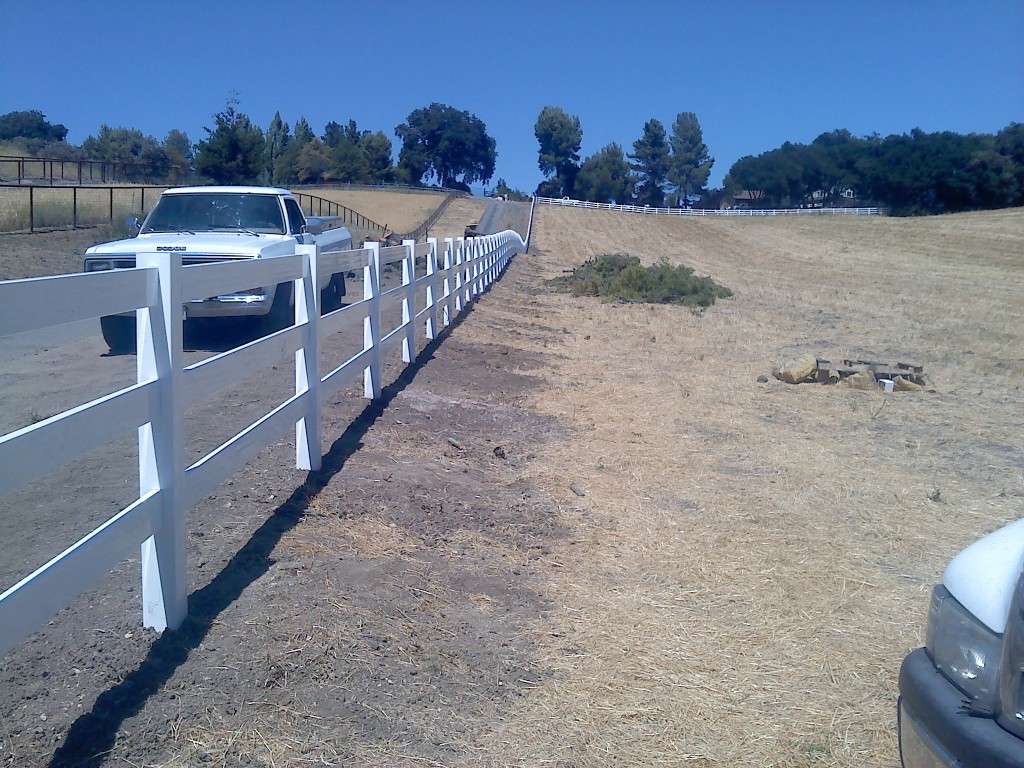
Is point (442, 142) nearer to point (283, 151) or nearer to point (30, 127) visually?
point (283, 151)

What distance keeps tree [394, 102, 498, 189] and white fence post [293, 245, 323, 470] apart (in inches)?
5772

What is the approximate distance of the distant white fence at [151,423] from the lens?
3102mm

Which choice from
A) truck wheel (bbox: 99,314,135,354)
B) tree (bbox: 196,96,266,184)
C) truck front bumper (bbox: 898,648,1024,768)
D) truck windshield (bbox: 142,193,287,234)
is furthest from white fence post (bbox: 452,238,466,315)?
tree (bbox: 196,96,266,184)

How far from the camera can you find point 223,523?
534 cm

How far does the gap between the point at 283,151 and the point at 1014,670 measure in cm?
11898

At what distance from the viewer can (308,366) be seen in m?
6.45

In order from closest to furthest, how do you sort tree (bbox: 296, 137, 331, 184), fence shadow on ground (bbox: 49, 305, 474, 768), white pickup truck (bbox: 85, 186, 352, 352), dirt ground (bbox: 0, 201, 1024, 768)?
1. fence shadow on ground (bbox: 49, 305, 474, 768)
2. dirt ground (bbox: 0, 201, 1024, 768)
3. white pickup truck (bbox: 85, 186, 352, 352)
4. tree (bbox: 296, 137, 331, 184)

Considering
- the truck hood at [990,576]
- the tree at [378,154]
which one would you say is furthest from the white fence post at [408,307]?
the tree at [378,154]

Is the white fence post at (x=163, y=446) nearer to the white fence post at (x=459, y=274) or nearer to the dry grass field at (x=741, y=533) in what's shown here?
the dry grass field at (x=741, y=533)

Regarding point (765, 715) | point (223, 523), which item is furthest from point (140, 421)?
point (765, 715)

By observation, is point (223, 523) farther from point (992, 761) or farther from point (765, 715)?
point (992, 761)

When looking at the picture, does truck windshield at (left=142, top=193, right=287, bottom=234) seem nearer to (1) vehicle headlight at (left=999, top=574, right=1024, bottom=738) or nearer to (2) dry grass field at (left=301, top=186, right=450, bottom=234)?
(1) vehicle headlight at (left=999, top=574, right=1024, bottom=738)

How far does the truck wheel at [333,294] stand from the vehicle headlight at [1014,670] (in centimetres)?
1207

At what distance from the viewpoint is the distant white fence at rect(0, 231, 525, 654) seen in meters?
3.10
